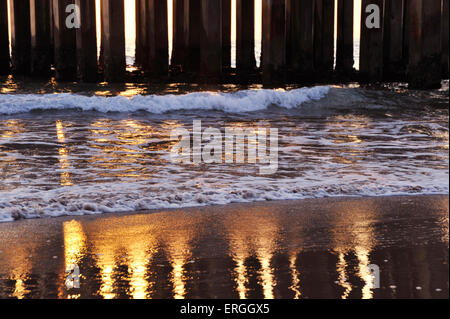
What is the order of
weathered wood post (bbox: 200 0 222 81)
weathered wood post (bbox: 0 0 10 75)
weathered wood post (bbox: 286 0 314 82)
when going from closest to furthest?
1. weathered wood post (bbox: 200 0 222 81)
2. weathered wood post (bbox: 286 0 314 82)
3. weathered wood post (bbox: 0 0 10 75)

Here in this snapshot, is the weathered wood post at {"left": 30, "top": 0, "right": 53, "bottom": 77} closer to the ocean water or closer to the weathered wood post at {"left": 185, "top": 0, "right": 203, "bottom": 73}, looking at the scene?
the weathered wood post at {"left": 185, "top": 0, "right": 203, "bottom": 73}

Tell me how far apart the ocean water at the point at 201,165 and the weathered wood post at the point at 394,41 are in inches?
92.7

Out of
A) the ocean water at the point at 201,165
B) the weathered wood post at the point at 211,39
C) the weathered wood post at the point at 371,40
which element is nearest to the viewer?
the ocean water at the point at 201,165

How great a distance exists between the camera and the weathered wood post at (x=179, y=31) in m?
16.0

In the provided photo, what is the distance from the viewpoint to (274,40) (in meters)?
10.8

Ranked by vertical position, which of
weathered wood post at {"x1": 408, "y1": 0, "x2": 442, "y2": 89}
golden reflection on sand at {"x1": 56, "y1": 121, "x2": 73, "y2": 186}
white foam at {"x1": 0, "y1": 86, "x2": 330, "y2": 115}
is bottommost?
golden reflection on sand at {"x1": 56, "y1": 121, "x2": 73, "y2": 186}

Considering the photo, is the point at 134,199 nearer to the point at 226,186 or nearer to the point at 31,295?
the point at 226,186

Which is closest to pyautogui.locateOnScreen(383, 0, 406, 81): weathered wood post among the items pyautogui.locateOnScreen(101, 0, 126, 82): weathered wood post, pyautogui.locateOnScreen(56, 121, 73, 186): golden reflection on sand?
pyautogui.locateOnScreen(101, 0, 126, 82): weathered wood post

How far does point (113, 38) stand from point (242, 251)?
28.5 ft

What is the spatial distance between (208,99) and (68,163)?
516cm

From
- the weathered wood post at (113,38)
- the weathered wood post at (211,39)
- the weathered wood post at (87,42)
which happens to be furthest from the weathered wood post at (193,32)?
the weathered wood post at (87,42)

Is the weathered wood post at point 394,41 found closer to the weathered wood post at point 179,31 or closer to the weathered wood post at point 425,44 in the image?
the weathered wood post at point 425,44

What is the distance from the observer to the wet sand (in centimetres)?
270

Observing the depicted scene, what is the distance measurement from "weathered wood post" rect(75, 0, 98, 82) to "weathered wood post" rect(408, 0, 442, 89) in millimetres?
4875
